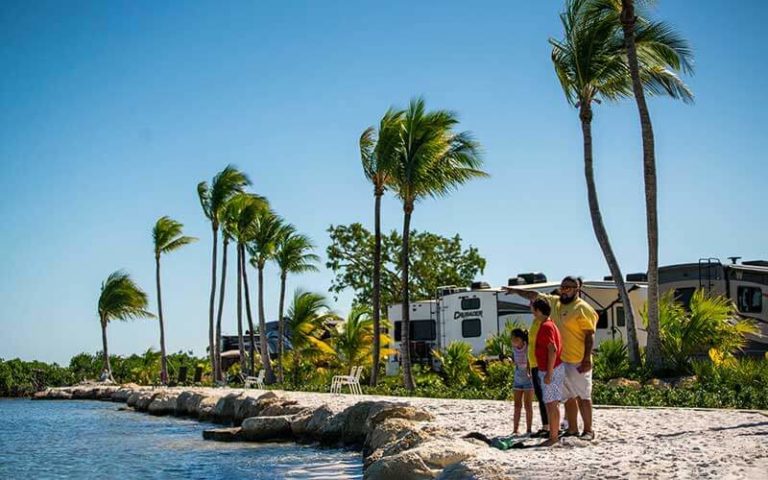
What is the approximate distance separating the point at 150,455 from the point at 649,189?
12.0 metres

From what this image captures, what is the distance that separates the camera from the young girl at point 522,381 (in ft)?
37.2

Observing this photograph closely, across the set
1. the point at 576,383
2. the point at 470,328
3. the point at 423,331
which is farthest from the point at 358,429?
the point at 423,331

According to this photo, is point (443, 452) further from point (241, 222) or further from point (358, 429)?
point (241, 222)

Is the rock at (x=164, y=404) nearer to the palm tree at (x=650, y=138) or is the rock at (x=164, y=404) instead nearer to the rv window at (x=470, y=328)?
the rv window at (x=470, y=328)

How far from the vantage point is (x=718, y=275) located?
907 inches

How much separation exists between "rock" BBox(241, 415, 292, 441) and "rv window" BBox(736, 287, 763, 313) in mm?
12658

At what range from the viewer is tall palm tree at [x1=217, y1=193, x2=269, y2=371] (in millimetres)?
37719

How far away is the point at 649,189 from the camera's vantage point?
1995 centimetres

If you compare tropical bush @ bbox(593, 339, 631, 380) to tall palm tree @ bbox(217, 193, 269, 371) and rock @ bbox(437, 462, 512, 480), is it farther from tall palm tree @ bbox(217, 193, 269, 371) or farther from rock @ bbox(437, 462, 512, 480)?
tall palm tree @ bbox(217, 193, 269, 371)

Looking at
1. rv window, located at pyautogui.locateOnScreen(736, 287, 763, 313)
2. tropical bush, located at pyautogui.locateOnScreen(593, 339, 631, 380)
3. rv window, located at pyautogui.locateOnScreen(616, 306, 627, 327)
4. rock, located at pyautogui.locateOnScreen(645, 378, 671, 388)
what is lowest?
rock, located at pyautogui.locateOnScreen(645, 378, 671, 388)

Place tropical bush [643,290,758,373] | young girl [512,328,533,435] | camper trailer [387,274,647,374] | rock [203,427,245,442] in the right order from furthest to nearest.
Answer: camper trailer [387,274,647,374] → tropical bush [643,290,758,373] → rock [203,427,245,442] → young girl [512,328,533,435]

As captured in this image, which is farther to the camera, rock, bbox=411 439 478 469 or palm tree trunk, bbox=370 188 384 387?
palm tree trunk, bbox=370 188 384 387

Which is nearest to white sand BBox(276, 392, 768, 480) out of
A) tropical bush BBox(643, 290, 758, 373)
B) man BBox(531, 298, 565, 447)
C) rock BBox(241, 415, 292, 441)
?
man BBox(531, 298, 565, 447)

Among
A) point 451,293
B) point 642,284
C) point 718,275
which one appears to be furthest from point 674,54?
point 451,293
